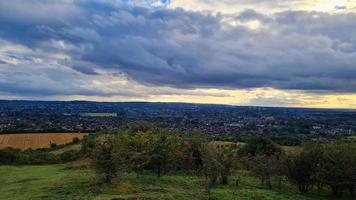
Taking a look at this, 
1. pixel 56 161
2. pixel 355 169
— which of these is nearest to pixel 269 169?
pixel 355 169

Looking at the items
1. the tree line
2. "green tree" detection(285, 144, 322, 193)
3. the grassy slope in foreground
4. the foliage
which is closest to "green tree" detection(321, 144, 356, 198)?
the tree line

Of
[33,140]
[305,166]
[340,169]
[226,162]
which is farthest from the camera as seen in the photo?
[33,140]

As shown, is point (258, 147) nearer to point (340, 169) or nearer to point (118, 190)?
point (340, 169)

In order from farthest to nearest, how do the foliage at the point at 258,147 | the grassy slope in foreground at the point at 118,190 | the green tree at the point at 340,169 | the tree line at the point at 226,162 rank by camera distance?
the foliage at the point at 258,147 < the green tree at the point at 340,169 < the tree line at the point at 226,162 < the grassy slope in foreground at the point at 118,190

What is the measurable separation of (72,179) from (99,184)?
28.0 ft

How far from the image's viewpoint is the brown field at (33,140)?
12294 cm

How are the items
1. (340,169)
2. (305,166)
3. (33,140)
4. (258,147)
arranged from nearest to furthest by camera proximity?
(340,169) → (305,166) → (258,147) → (33,140)

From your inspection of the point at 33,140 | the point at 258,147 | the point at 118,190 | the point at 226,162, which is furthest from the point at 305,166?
the point at 33,140

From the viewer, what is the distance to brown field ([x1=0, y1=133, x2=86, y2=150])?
403 feet

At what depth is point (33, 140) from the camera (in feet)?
442

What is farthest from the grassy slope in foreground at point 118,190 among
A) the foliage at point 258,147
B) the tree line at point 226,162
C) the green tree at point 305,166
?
the foliage at point 258,147

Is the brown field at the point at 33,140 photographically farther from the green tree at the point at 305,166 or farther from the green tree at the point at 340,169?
the green tree at the point at 340,169

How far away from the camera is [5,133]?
15212 cm

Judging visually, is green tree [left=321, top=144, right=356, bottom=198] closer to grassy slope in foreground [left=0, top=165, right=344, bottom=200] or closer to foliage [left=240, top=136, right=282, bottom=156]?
grassy slope in foreground [left=0, top=165, right=344, bottom=200]
